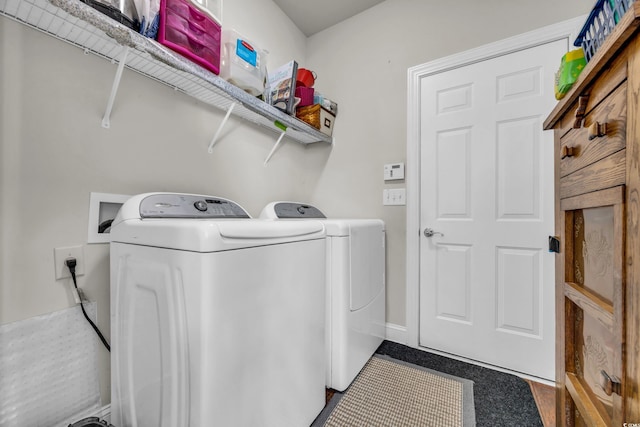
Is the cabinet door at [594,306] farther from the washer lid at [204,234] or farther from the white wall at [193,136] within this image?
the white wall at [193,136]

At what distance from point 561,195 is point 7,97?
1.93 m

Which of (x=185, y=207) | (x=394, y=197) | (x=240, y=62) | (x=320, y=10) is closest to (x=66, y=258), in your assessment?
(x=185, y=207)

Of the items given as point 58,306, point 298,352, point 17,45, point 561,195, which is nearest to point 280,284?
point 298,352

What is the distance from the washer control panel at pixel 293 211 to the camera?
1.78 metres

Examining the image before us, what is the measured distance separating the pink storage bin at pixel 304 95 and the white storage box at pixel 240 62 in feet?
1.69

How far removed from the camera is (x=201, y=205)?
1217 millimetres

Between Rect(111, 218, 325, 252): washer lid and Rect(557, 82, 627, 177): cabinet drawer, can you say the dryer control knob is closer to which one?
Rect(111, 218, 325, 252): washer lid

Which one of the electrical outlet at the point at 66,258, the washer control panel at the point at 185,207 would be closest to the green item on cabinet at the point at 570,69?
the washer control panel at the point at 185,207

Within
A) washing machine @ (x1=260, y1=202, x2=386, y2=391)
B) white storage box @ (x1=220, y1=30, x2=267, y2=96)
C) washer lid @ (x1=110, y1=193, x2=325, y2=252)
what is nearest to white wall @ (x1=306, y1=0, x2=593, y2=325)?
washing machine @ (x1=260, y1=202, x2=386, y2=391)

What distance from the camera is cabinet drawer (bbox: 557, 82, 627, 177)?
0.55 metres

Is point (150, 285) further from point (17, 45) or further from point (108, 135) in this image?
point (17, 45)

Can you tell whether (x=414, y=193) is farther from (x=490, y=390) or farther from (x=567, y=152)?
(x=490, y=390)

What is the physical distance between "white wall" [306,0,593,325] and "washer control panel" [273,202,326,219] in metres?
0.31

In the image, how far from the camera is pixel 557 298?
89 cm
